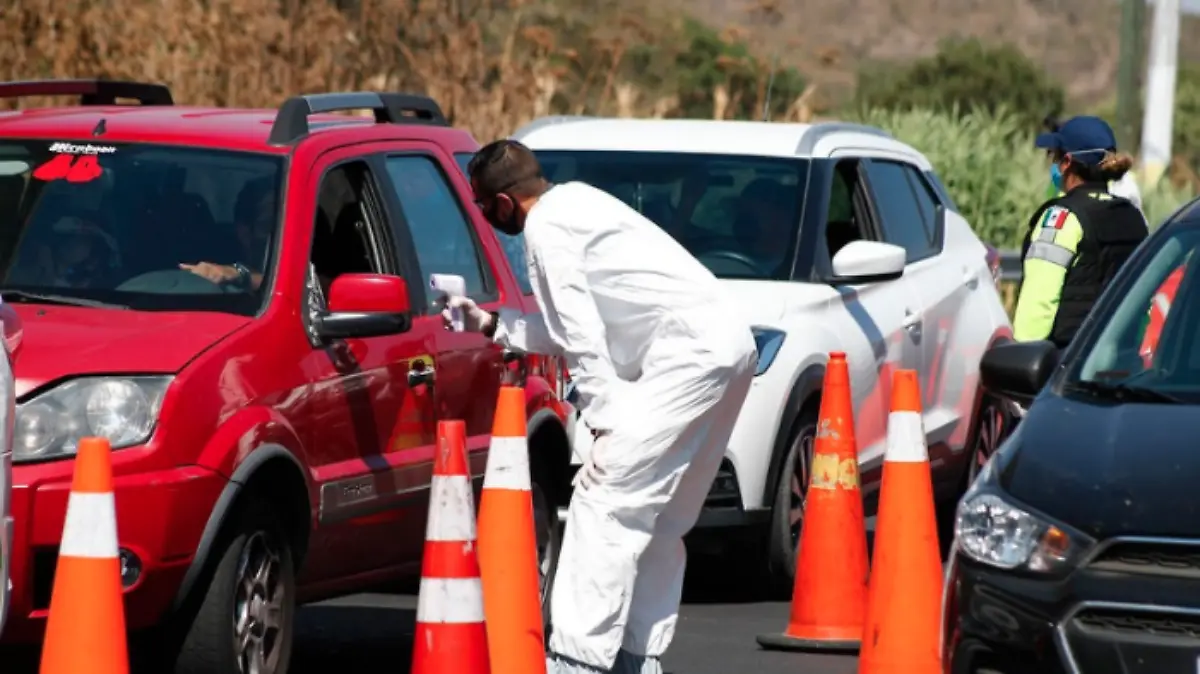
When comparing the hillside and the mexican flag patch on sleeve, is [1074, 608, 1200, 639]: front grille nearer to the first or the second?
the mexican flag patch on sleeve

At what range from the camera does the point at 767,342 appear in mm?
10125

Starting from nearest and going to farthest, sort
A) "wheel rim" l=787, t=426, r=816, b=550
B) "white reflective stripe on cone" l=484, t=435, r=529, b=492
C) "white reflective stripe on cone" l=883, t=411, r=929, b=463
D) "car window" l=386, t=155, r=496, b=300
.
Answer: "white reflective stripe on cone" l=484, t=435, r=529, b=492, "white reflective stripe on cone" l=883, t=411, r=929, b=463, "car window" l=386, t=155, r=496, b=300, "wheel rim" l=787, t=426, r=816, b=550

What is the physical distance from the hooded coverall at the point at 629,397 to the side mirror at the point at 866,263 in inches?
136

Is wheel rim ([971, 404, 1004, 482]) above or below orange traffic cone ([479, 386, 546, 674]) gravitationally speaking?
below

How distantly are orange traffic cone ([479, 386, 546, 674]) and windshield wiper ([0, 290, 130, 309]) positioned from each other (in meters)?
1.22

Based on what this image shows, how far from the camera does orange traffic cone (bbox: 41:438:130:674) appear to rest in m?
5.52

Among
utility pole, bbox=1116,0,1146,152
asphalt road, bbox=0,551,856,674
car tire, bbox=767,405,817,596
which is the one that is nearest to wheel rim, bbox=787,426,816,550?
car tire, bbox=767,405,817,596

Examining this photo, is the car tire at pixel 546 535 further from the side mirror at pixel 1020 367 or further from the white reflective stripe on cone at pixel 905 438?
the side mirror at pixel 1020 367

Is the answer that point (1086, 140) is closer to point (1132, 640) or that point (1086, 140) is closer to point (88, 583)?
point (1132, 640)

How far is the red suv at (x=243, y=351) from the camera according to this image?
668cm

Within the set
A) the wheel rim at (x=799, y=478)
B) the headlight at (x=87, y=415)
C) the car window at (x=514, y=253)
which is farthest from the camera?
the wheel rim at (x=799, y=478)

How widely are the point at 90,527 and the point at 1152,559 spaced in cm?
227

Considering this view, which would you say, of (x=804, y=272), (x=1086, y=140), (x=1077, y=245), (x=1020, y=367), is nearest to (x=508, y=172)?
(x=1020, y=367)

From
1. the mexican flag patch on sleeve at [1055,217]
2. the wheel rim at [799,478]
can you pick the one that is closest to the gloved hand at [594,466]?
the wheel rim at [799,478]
